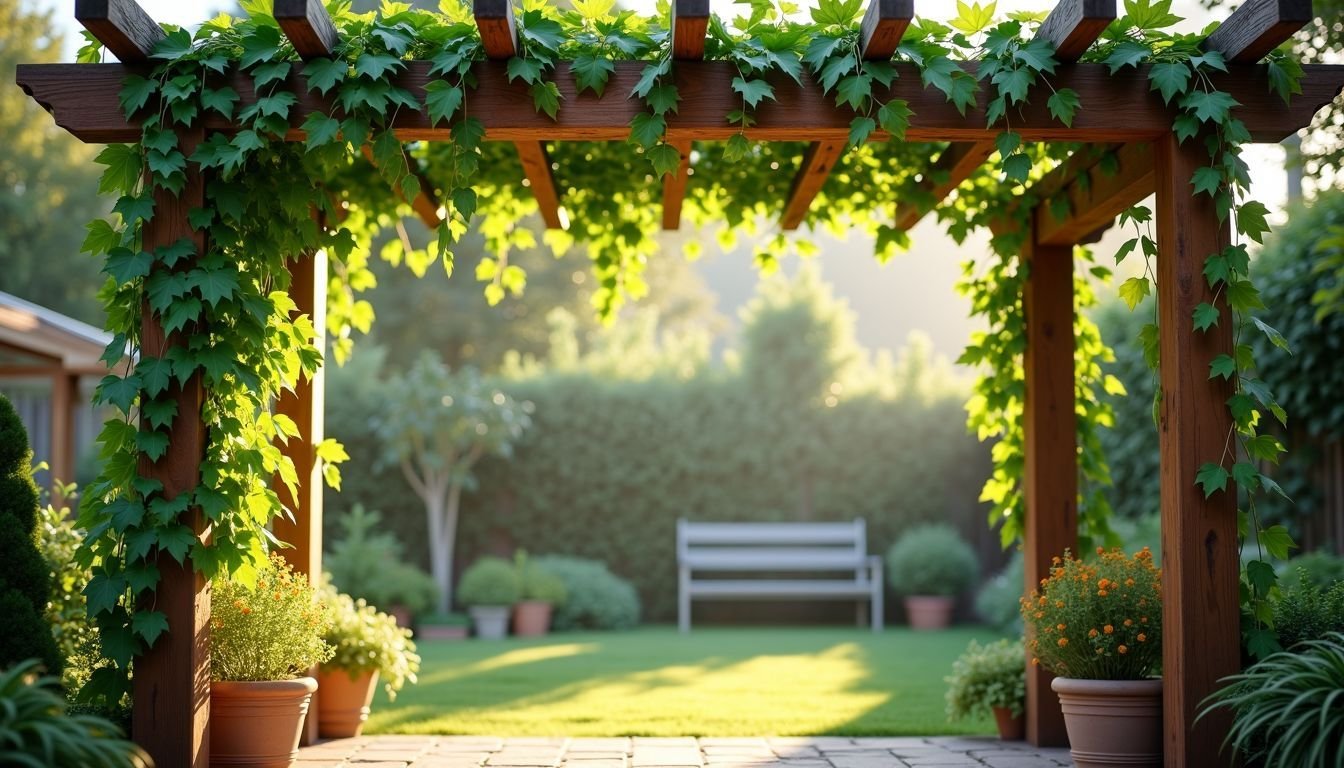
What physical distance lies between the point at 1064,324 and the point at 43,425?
360 inches

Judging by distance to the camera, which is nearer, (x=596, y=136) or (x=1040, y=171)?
(x=596, y=136)

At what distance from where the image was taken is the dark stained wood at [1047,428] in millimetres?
4863

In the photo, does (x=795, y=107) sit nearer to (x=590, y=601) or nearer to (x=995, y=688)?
(x=995, y=688)

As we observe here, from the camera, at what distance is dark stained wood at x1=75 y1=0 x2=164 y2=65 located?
3.25 m

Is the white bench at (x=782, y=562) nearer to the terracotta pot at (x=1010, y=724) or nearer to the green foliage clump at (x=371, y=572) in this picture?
the green foliage clump at (x=371, y=572)

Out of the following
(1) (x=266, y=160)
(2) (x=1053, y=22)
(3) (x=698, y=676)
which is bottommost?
(3) (x=698, y=676)

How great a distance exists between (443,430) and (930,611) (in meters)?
4.55

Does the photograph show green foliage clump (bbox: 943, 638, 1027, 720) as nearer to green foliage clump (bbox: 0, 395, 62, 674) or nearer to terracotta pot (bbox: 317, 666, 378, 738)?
terracotta pot (bbox: 317, 666, 378, 738)

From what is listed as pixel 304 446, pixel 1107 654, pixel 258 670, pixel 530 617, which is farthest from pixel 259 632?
pixel 530 617

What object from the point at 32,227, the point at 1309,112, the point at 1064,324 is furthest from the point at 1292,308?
the point at 32,227

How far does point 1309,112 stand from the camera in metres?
3.62

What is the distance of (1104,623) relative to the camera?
4004 millimetres

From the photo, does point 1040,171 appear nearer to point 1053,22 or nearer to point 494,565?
point 1053,22

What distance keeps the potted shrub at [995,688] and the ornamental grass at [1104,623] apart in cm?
82
